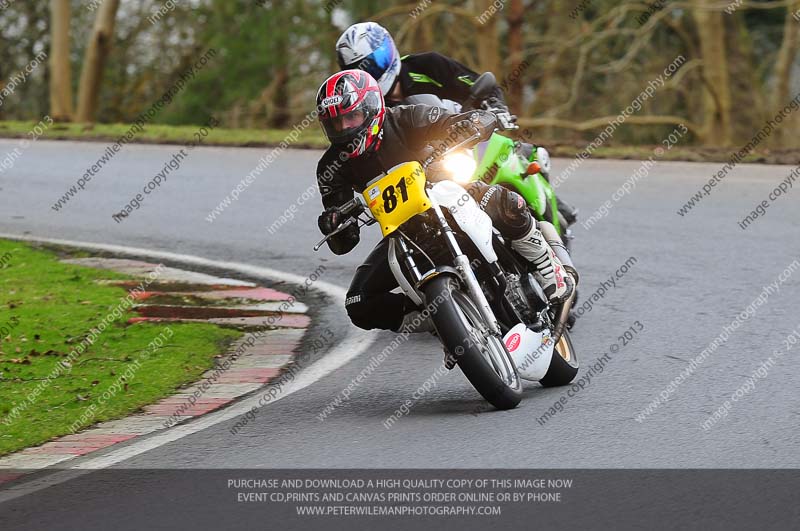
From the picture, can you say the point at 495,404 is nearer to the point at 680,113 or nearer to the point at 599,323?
the point at 599,323

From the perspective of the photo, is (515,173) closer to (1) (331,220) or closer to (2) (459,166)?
(2) (459,166)

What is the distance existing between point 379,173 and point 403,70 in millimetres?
2226

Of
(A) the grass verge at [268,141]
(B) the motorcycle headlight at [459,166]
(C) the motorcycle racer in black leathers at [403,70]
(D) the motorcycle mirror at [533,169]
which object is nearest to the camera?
(B) the motorcycle headlight at [459,166]

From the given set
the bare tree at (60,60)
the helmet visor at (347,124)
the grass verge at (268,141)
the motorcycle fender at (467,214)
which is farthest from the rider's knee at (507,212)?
the bare tree at (60,60)

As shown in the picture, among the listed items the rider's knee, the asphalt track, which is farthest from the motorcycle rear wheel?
the rider's knee

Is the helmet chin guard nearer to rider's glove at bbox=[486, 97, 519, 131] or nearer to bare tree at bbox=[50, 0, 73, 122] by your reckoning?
rider's glove at bbox=[486, 97, 519, 131]

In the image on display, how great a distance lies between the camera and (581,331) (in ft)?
26.3

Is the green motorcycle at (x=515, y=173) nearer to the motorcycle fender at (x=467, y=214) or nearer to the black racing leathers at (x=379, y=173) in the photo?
the black racing leathers at (x=379, y=173)

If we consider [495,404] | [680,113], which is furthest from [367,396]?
[680,113]

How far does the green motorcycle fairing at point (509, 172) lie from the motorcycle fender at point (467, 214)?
2.75ft

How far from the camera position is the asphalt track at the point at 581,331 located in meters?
5.55

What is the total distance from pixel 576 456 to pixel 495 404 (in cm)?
84

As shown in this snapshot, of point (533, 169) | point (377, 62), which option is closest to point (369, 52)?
point (377, 62)

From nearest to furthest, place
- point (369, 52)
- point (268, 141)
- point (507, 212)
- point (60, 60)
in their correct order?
point (507, 212), point (369, 52), point (268, 141), point (60, 60)
